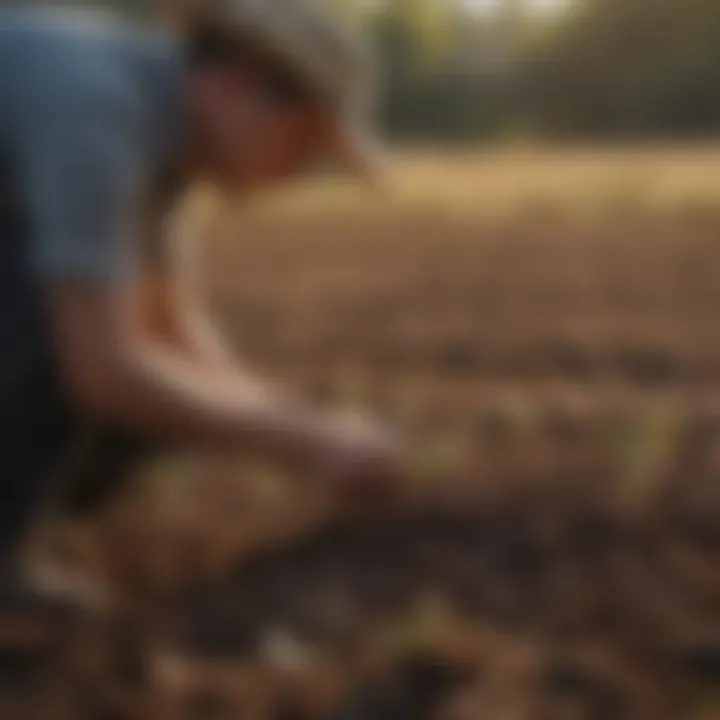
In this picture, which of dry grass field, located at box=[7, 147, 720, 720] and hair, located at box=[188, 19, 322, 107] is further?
hair, located at box=[188, 19, 322, 107]

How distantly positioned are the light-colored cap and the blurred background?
15.5 inches

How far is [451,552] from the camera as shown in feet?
6.42

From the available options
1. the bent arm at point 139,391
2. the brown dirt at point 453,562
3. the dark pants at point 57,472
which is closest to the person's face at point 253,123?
the bent arm at point 139,391

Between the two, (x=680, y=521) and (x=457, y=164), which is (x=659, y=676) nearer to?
(x=680, y=521)

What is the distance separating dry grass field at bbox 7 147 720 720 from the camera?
4.99ft

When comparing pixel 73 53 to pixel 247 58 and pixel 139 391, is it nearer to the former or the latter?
pixel 247 58

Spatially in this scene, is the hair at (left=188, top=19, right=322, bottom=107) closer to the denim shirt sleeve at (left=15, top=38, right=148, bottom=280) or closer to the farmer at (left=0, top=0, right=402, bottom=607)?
the farmer at (left=0, top=0, right=402, bottom=607)

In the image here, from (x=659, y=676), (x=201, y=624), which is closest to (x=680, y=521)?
(x=659, y=676)

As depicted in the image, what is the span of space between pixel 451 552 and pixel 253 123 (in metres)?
0.62

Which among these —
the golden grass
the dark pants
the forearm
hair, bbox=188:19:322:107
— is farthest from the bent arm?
the golden grass

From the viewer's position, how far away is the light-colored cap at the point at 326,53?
166 cm

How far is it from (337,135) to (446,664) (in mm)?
601

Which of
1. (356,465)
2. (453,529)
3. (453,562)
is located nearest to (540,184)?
(453,529)

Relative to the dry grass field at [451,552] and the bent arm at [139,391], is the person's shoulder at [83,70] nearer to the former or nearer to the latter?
the bent arm at [139,391]
